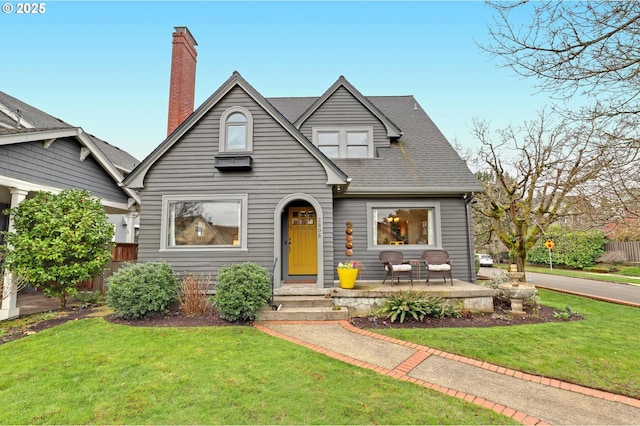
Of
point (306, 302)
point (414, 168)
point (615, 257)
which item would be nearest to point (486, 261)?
point (615, 257)

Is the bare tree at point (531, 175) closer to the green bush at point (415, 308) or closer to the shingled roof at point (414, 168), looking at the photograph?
the shingled roof at point (414, 168)

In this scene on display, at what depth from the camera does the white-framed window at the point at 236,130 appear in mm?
8000

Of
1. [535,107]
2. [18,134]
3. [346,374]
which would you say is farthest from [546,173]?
[18,134]

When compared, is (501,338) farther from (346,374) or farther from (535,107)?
(535,107)

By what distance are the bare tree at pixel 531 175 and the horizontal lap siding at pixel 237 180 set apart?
22.4ft

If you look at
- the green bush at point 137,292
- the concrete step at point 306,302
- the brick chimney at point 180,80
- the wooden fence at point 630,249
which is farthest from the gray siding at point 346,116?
the wooden fence at point 630,249

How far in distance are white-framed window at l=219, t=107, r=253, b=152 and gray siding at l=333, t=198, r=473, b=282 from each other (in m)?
3.21

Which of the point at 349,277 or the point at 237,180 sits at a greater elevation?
the point at 237,180

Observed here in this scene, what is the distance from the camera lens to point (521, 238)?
10.3 m

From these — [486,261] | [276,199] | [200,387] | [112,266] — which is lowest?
[486,261]

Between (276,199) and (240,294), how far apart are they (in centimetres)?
279

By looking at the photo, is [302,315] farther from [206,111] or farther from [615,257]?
[615,257]

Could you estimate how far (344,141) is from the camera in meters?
10.1

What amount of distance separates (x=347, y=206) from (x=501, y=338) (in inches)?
200
